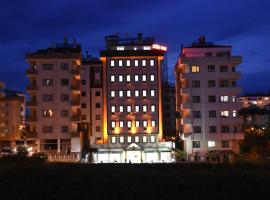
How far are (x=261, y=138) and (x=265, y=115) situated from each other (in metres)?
32.0

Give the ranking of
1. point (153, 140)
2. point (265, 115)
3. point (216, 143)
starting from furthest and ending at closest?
point (265, 115)
point (153, 140)
point (216, 143)

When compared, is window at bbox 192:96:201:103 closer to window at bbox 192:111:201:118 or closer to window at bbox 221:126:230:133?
window at bbox 192:111:201:118

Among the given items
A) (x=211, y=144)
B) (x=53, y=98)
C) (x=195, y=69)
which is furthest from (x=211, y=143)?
(x=53, y=98)

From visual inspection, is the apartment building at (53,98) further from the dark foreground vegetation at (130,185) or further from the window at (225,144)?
the dark foreground vegetation at (130,185)

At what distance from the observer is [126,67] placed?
82.8m

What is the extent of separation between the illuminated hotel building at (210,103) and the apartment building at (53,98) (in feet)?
62.2

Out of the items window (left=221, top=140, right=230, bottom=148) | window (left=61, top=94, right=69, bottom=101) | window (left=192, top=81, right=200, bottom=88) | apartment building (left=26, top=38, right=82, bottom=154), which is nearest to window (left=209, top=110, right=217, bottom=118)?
window (left=221, top=140, right=230, bottom=148)

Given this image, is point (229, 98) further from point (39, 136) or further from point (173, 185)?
point (173, 185)

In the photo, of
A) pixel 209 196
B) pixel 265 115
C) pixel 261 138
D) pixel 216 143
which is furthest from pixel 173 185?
pixel 265 115

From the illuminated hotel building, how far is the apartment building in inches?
746

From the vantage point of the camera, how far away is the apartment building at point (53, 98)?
78125mm

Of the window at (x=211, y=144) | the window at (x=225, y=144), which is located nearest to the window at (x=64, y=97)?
the window at (x=211, y=144)

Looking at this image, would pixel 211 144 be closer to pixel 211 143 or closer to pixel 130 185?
pixel 211 143

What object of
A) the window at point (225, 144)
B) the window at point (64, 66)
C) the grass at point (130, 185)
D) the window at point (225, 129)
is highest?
the window at point (64, 66)
